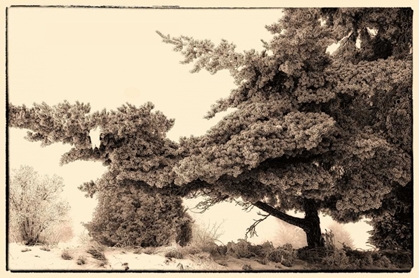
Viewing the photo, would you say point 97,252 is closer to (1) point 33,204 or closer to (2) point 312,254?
(1) point 33,204

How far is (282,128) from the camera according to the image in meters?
7.18

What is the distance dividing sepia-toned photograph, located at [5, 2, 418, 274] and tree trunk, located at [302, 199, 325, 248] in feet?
0.07

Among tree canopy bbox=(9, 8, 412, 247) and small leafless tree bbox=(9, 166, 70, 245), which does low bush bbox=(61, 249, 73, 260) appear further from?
tree canopy bbox=(9, 8, 412, 247)

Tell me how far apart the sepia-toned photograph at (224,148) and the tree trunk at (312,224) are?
0.02 m

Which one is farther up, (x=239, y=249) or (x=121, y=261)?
(x=239, y=249)

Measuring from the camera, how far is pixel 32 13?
26.2 ft

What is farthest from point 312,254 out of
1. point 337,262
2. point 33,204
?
point 33,204

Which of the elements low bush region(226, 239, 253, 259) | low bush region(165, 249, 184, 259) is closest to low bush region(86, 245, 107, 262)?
low bush region(165, 249, 184, 259)

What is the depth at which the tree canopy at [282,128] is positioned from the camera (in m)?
7.08

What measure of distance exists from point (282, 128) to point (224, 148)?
58 centimetres

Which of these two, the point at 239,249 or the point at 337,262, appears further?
the point at 239,249

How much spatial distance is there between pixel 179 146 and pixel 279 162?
1.01m

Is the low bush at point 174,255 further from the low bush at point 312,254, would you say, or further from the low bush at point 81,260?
the low bush at point 312,254

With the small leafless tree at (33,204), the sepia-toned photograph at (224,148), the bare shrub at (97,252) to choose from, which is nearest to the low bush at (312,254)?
the sepia-toned photograph at (224,148)
